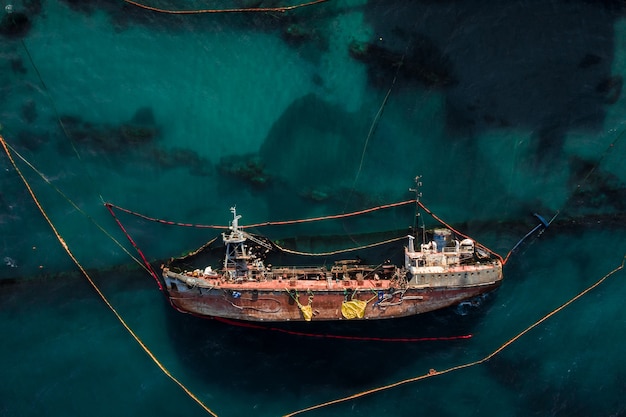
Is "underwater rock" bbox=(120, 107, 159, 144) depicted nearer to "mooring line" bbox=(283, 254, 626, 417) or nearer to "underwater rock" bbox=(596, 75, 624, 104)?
"mooring line" bbox=(283, 254, 626, 417)

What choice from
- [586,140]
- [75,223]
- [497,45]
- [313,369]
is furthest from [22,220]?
[586,140]

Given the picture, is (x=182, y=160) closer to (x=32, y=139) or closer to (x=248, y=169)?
(x=248, y=169)

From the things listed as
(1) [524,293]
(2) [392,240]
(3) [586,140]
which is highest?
(3) [586,140]

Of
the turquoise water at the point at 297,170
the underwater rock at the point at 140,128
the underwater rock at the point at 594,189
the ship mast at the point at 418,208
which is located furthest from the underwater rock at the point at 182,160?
the underwater rock at the point at 594,189

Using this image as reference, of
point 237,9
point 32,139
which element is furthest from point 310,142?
point 32,139

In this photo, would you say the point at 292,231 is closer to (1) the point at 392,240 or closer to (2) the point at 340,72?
(1) the point at 392,240
